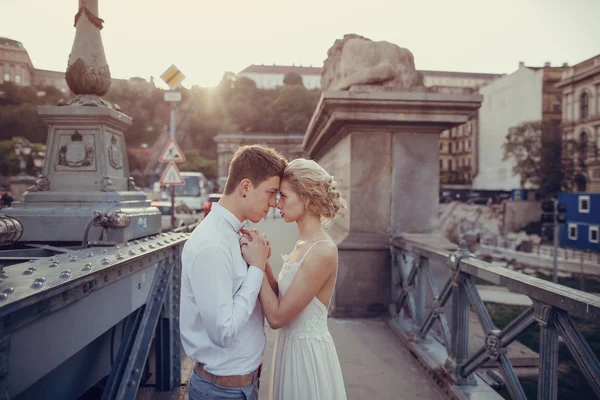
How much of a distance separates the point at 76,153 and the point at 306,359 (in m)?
2.79

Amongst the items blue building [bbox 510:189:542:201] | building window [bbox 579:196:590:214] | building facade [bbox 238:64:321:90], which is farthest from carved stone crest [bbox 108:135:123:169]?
building facade [bbox 238:64:321:90]

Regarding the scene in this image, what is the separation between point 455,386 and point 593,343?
6974mm

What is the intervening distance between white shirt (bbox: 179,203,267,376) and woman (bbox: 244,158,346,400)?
0.23m

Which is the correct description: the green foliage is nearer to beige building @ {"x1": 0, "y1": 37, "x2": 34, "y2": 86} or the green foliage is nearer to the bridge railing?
beige building @ {"x1": 0, "y1": 37, "x2": 34, "y2": 86}

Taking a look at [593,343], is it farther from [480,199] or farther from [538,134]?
[480,199]

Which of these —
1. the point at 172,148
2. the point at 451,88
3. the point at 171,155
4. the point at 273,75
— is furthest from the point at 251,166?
the point at 273,75

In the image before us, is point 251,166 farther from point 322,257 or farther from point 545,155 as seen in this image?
point 545,155

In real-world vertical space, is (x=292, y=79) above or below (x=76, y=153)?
above

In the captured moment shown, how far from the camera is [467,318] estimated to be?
10.6ft

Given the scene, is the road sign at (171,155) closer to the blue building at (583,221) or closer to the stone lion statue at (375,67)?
the stone lion statue at (375,67)

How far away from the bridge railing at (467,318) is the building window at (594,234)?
27512 mm

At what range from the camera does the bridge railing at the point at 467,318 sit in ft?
6.28

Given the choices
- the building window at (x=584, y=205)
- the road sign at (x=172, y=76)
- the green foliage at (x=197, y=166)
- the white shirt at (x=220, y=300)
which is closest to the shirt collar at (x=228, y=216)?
the white shirt at (x=220, y=300)

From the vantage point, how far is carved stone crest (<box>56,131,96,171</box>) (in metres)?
3.58
